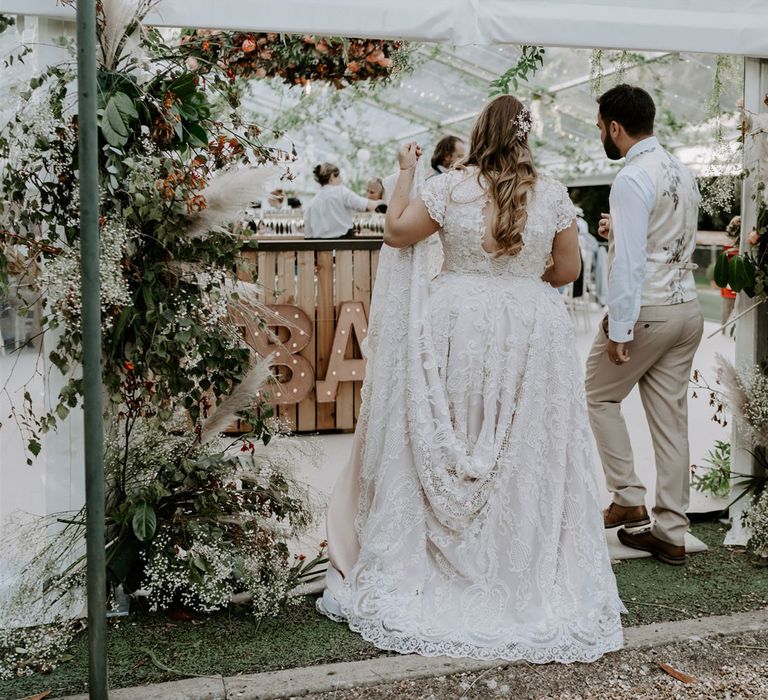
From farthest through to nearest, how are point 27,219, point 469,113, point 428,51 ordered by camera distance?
point 469,113 → point 428,51 → point 27,219

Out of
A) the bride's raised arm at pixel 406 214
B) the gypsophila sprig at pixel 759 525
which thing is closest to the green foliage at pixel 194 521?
the bride's raised arm at pixel 406 214

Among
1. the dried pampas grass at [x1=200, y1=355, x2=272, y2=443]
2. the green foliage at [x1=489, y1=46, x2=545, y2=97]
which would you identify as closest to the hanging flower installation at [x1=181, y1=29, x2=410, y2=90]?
the green foliage at [x1=489, y1=46, x2=545, y2=97]

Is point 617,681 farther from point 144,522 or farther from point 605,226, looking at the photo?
point 605,226

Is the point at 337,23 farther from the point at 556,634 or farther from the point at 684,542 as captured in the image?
the point at 684,542

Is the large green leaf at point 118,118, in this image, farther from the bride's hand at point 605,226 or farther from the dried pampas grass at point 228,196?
the bride's hand at point 605,226

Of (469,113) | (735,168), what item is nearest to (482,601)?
(735,168)

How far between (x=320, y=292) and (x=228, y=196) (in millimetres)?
3273

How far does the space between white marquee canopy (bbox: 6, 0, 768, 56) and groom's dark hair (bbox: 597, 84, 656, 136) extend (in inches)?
8.6

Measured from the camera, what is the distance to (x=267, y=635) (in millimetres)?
3240

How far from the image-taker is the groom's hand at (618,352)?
3.79m

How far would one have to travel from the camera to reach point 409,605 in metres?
3.25

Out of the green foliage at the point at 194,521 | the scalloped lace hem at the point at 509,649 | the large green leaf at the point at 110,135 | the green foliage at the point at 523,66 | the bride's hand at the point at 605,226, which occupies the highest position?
the green foliage at the point at 523,66

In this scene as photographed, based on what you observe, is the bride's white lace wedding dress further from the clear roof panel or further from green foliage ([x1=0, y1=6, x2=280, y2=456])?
the clear roof panel

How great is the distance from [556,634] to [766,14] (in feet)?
8.72
